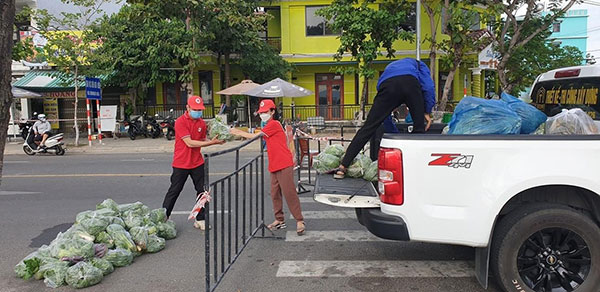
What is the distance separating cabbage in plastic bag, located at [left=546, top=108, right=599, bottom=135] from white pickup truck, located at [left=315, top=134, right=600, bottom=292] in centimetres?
64

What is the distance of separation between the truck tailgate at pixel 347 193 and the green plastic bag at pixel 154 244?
2.02 metres

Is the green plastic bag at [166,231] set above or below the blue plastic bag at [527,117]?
below

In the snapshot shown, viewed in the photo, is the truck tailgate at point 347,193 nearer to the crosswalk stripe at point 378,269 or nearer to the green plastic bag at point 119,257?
the crosswalk stripe at point 378,269

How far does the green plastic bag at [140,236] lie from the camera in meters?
5.13

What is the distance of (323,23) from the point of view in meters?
25.2

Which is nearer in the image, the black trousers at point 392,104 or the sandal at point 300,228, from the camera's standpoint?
the black trousers at point 392,104

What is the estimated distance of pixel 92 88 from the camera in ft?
59.6

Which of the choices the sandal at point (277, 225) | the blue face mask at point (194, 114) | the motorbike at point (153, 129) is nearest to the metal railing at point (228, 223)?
the sandal at point (277, 225)

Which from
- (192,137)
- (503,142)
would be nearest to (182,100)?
(192,137)

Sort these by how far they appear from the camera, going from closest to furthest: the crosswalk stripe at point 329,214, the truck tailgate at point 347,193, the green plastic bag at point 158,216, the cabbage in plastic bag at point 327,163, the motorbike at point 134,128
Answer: the truck tailgate at point 347,193, the cabbage in plastic bag at point 327,163, the green plastic bag at point 158,216, the crosswalk stripe at point 329,214, the motorbike at point 134,128

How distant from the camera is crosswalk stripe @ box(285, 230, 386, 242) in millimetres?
5570

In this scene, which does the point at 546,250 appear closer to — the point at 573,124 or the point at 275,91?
the point at 573,124

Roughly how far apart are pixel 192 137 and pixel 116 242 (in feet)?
5.33

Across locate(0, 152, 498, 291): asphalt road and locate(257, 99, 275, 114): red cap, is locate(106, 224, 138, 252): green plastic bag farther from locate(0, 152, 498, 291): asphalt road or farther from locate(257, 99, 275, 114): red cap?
locate(257, 99, 275, 114): red cap
